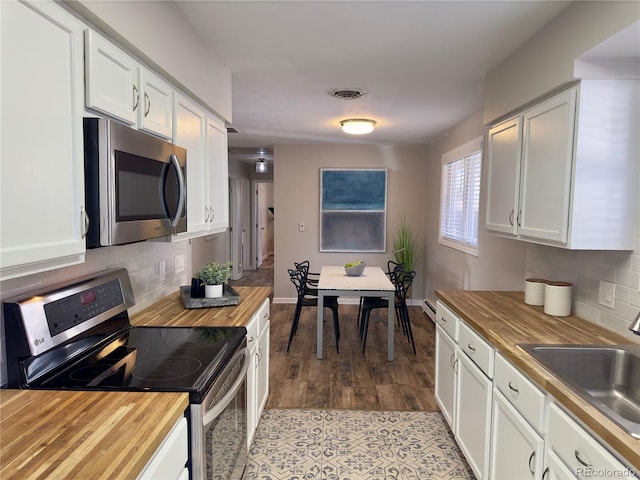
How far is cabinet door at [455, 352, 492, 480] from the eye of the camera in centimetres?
190

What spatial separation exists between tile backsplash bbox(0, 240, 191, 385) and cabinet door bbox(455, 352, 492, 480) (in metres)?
1.80

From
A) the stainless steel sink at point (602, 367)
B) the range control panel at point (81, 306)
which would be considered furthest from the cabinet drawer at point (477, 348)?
the range control panel at point (81, 306)

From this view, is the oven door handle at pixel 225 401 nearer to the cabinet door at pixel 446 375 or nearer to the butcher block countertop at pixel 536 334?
the butcher block countertop at pixel 536 334

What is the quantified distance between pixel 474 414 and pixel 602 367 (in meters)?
0.67

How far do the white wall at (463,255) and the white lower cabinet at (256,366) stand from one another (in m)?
1.90

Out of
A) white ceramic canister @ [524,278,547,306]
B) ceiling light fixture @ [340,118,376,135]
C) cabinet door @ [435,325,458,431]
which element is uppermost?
ceiling light fixture @ [340,118,376,135]

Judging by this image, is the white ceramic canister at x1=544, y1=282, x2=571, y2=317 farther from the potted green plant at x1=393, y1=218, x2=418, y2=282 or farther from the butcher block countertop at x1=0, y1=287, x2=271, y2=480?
the potted green plant at x1=393, y1=218, x2=418, y2=282

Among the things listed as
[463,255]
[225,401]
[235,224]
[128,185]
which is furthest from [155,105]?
[235,224]

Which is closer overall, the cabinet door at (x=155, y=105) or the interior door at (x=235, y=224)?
the cabinet door at (x=155, y=105)

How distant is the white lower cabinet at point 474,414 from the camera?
1902 mm

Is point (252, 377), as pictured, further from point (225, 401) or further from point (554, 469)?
point (554, 469)

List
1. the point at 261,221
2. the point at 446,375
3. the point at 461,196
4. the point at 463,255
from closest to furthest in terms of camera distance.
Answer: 1. the point at 446,375
2. the point at 463,255
3. the point at 461,196
4. the point at 261,221

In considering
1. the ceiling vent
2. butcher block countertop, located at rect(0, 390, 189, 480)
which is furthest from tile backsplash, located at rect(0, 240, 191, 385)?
the ceiling vent

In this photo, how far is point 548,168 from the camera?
1990 millimetres
